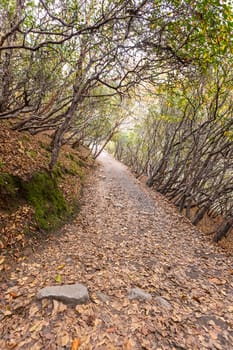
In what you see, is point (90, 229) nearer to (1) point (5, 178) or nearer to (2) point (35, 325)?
(1) point (5, 178)

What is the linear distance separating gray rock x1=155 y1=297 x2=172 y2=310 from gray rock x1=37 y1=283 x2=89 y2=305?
133cm

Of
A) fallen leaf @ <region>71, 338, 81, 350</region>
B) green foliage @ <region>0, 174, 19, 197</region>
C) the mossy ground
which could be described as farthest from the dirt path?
green foliage @ <region>0, 174, 19, 197</region>

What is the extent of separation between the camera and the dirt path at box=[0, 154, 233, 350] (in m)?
2.74

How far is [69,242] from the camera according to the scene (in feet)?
17.4

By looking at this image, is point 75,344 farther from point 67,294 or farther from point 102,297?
point 102,297

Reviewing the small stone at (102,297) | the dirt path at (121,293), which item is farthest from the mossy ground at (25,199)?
the small stone at (102,297)

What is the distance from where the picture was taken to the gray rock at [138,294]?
3.58 metres

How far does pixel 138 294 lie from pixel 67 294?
1.32 m

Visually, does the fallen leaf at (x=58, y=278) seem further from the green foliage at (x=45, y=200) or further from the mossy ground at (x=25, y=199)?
the green foliage at (x=45, y=200)

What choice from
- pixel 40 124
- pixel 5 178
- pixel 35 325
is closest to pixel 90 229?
pixel 5 178

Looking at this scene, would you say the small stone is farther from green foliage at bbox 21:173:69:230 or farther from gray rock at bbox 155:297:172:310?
green foliage at bbox 21:173:69:230

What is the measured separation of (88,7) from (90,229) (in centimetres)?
703

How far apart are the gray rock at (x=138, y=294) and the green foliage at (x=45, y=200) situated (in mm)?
2837

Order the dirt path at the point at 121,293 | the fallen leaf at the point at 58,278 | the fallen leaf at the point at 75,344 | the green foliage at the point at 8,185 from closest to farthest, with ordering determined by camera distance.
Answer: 1. the fallen leaf at the point at 75,344
2. the dirt path at the point at 121,293
3. the fallen leaf at the point at 58,278
4. the green foliage at the point at 8,185
